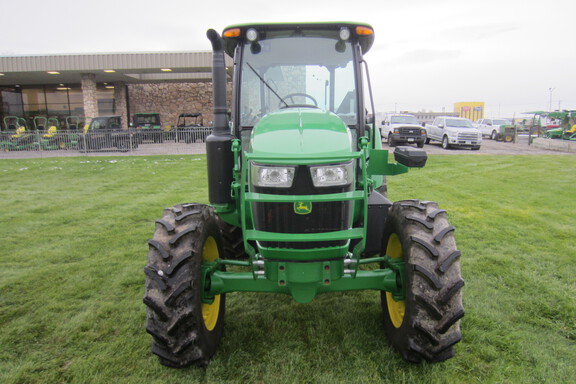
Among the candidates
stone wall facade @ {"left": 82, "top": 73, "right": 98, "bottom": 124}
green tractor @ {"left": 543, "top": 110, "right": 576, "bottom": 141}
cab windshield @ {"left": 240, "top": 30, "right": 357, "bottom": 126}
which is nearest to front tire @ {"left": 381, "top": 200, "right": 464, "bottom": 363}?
cab windshield @ {"left": 240, "top": 30, "right": 357, "bottom": 126}

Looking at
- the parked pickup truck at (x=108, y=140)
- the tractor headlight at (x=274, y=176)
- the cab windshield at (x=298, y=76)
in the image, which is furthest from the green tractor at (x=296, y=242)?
the parked pickup truck at (x=108, y=140)

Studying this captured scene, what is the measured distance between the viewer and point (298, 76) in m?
3.76

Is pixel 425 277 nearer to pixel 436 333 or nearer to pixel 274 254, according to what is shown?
pixel 436 333

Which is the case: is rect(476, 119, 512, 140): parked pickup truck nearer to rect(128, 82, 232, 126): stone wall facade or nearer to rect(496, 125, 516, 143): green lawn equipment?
rect(496, 125, 516, 143): green lawn equipment

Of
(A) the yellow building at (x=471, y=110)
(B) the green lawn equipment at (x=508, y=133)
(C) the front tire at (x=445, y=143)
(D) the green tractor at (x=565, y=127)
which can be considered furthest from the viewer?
(A) the yellow building at (x=471, y=110)

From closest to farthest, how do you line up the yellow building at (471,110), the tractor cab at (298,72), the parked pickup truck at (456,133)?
the tractor cab at (298,72) → the parked pickup truck at (456,133) → the yellow building at (471,110)

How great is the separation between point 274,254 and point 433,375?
4.22 ft

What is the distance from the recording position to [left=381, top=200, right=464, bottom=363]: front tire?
262 cm

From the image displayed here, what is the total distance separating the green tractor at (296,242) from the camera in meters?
2.62

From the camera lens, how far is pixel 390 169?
3.74 metres

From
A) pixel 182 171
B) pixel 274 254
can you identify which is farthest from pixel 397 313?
pixel 182 171

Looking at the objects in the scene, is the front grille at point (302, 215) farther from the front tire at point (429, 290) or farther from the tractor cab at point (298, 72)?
the tractor cab at point (298, 72)

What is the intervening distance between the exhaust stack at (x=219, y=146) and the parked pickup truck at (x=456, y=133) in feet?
64.3

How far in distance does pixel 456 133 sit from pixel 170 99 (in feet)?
61.6
